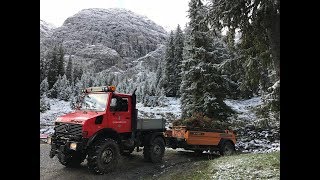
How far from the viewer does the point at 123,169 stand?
27.6ft

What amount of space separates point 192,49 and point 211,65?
1289 mm

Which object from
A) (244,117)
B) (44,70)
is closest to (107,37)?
(44,70)

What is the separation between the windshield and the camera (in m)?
8.06

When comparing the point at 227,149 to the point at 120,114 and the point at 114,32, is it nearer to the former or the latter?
the point at 120,114

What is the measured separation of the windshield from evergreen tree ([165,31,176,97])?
643 cm

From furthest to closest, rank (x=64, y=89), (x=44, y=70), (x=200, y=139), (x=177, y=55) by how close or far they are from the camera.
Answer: (x=177, y=55), (x=200, y=139), (x=44, y=70), (x=64, y=89)

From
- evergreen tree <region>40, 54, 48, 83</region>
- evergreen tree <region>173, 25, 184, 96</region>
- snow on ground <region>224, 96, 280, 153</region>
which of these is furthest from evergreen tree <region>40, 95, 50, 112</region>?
snow on ground <region>224, 96, 280, 153</region>

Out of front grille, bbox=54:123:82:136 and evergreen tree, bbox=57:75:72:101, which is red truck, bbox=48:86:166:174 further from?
evergreen tree, bbox=57:75:72:101

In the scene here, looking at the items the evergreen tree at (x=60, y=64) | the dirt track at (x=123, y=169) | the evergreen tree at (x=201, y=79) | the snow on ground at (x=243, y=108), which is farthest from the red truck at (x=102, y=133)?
the snow on ground at (x=243, y=108)

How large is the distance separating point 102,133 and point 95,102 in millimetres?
918
